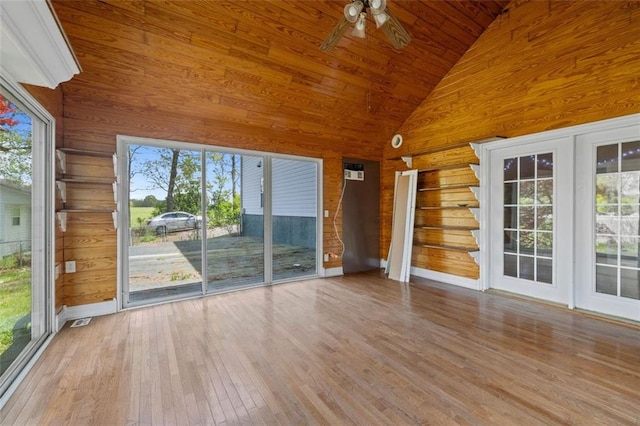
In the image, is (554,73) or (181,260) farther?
(181,260)

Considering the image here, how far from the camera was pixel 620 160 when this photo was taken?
2.99 m

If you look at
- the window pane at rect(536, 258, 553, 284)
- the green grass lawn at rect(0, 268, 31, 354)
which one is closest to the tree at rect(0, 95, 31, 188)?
the green grass lawn at rect(0, 268, 31, 354)

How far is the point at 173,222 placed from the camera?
376 cm

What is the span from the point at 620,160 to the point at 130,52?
5.15 meters

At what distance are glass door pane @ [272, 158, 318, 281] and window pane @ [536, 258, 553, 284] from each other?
319 cm

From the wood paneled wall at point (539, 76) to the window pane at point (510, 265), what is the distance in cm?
58

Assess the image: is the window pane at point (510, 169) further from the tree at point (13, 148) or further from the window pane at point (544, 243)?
the tree at point (13, 148)

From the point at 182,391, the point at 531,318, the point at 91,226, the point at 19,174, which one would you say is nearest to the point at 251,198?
the point at 91,226

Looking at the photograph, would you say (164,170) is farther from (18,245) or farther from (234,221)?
(18,245)

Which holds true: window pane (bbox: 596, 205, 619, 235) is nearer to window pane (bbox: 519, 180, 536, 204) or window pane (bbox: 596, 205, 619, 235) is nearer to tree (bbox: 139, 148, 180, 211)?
window pane (bbox: 519, 180, 536, 204)

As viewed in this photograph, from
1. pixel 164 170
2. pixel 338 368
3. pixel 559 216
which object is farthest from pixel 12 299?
pixel 559 216

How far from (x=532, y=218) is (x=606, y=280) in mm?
962

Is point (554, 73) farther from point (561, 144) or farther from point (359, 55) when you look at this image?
point (359, 55)

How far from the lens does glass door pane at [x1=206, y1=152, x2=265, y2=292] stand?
4043 mm
